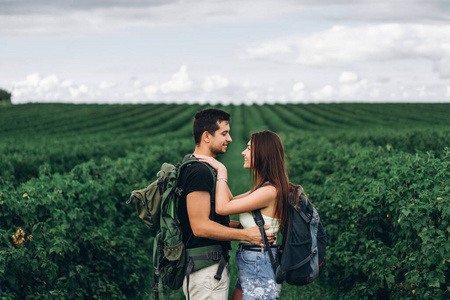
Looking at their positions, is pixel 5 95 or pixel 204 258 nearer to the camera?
pixel 204 258

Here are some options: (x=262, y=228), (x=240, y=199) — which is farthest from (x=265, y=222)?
(x=240, y=199)

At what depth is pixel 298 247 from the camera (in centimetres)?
328

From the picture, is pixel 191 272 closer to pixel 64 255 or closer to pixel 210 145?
pixel 210 145

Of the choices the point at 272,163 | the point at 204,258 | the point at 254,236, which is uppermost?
the point at 272,163

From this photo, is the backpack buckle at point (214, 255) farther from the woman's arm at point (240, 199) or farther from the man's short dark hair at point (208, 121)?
the man's short dark hair at point (208, 121)

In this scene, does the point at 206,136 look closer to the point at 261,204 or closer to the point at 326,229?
the point at 261,204

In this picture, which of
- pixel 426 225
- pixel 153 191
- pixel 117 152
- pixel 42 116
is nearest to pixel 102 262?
pixel 153 191

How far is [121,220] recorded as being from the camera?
7.73m

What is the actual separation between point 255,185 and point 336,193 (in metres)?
Answer: 4.03

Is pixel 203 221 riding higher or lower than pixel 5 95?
lower

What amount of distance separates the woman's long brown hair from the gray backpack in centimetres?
7

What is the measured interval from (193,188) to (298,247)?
869mm

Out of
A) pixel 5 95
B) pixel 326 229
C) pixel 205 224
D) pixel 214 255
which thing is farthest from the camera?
pixel 5 95

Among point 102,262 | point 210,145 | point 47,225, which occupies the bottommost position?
point 102,262
